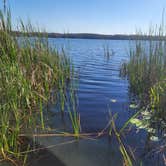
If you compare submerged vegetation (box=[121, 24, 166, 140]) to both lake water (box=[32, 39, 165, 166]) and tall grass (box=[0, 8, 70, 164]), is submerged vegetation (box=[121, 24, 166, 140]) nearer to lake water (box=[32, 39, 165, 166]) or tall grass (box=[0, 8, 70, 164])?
lake water (box=[32, 39, 165, 166])

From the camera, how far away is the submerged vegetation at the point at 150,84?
3412mm

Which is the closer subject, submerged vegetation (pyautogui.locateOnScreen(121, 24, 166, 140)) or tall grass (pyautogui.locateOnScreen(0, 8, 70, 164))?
tall grass (pyautogui.locateOnScreen(0, 8, 70, 164))

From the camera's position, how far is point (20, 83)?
280 centimetres

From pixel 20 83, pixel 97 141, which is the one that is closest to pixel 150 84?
pixel 97 141

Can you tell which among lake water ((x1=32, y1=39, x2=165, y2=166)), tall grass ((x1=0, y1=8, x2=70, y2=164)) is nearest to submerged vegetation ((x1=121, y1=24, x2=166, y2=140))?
lake water ((x1=32, y1=39, x2=165, y2=166))

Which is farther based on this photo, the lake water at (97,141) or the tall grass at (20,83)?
the lake water at (97,141)

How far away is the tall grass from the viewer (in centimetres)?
235

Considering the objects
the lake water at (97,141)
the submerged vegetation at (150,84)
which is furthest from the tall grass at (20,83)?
the submerged vegetation at (150,84)

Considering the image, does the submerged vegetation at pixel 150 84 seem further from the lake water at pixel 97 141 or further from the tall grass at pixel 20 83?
the tall grass at pixel 20 83

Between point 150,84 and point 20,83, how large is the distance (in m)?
3.17

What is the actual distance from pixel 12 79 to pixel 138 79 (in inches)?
141

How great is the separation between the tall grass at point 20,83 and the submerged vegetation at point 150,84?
1.53 m

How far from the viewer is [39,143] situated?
276cm

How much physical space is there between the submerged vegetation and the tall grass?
1.53m
